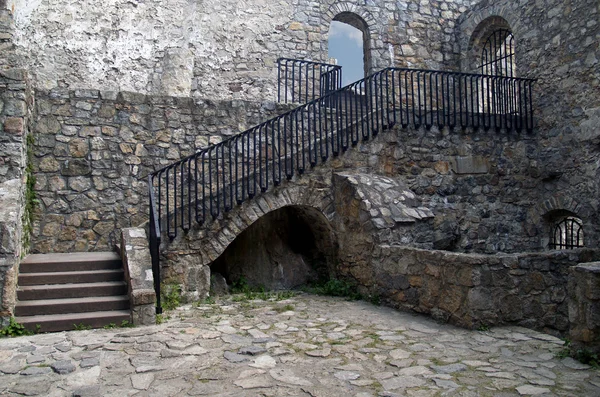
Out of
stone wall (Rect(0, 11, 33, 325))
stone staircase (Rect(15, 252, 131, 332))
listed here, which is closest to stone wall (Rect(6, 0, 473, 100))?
stone wall (Rect(0, 11, 33, 325))

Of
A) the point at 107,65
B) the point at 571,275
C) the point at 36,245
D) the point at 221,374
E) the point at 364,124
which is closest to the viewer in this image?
the point at 221,374

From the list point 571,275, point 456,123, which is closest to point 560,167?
point 456,123

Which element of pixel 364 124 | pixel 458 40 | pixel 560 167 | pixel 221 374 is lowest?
pixel 221 374

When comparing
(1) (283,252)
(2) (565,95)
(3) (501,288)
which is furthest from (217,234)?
(2) (565,95)

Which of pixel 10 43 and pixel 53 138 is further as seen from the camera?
pixel 10 43

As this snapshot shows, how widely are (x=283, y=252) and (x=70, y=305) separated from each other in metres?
3.66

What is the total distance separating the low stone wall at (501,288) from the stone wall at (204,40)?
7.29 meters

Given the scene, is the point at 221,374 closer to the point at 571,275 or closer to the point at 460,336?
the point at 460,336

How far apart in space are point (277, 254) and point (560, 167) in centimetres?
552

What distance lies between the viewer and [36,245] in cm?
702

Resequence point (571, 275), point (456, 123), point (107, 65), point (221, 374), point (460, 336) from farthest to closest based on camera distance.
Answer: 1. point (107, 65)
2. point (456, 123)
3. point (460, 336)
4. point (571, 275)
5. point (221, 374)

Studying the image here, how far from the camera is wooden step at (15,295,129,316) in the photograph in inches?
203

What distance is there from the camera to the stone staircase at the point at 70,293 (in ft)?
16.7

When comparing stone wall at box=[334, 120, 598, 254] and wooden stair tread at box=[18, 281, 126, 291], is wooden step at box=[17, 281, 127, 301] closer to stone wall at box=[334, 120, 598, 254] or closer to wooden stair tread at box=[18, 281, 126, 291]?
wooden stair tread at box=[18, 281, 126, 291]
